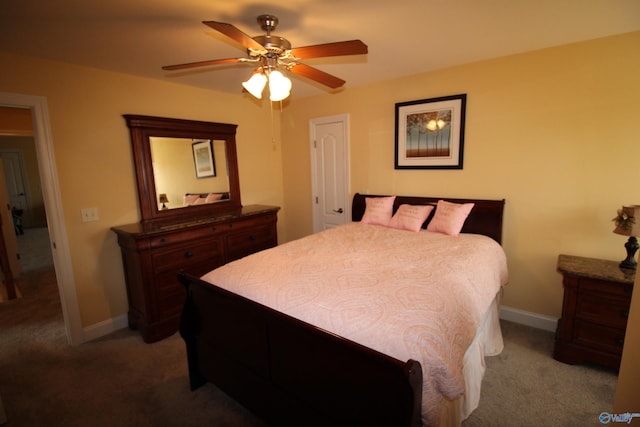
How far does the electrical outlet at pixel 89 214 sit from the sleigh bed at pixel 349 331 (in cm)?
148

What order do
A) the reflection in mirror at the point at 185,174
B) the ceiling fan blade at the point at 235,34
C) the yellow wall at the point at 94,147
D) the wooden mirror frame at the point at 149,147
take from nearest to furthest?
the ceiling fan blade at the point at 235,34 → the yellow wall at the point at 94,147 → the wooden mirror frame at the point at 149,147 → the reflection in mirror at the point at 185,174

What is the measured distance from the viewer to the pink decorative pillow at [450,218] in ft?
9.14

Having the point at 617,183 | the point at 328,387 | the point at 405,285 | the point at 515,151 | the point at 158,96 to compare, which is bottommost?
the point at 328,387

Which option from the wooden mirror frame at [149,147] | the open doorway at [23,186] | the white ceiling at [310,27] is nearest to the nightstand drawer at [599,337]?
the white ceiling at [310,27]

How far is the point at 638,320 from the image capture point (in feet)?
2.45

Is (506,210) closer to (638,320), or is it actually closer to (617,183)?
(617,183)

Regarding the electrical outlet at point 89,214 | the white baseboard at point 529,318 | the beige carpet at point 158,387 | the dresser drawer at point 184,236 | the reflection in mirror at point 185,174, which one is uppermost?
the reflection in mirror at point 185,174

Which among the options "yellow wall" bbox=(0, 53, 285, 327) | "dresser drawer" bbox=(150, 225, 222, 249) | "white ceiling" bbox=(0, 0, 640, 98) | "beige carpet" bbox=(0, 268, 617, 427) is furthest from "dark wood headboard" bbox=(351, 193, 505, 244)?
"yellow wall" bbox=(0, 53, 285, 327)

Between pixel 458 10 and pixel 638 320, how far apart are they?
1.88m

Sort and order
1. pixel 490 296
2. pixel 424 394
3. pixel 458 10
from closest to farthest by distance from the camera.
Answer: pixel 424 394, pixel 458 10, pixel 490 296

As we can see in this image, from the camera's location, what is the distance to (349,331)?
1304 mm

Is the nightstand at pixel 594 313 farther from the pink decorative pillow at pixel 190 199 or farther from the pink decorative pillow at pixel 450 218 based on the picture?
the pink decorative pillow at pixel 190 199

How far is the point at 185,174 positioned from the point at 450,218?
2.93 meters

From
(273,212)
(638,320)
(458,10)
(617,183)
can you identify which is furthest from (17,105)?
(617,183)
